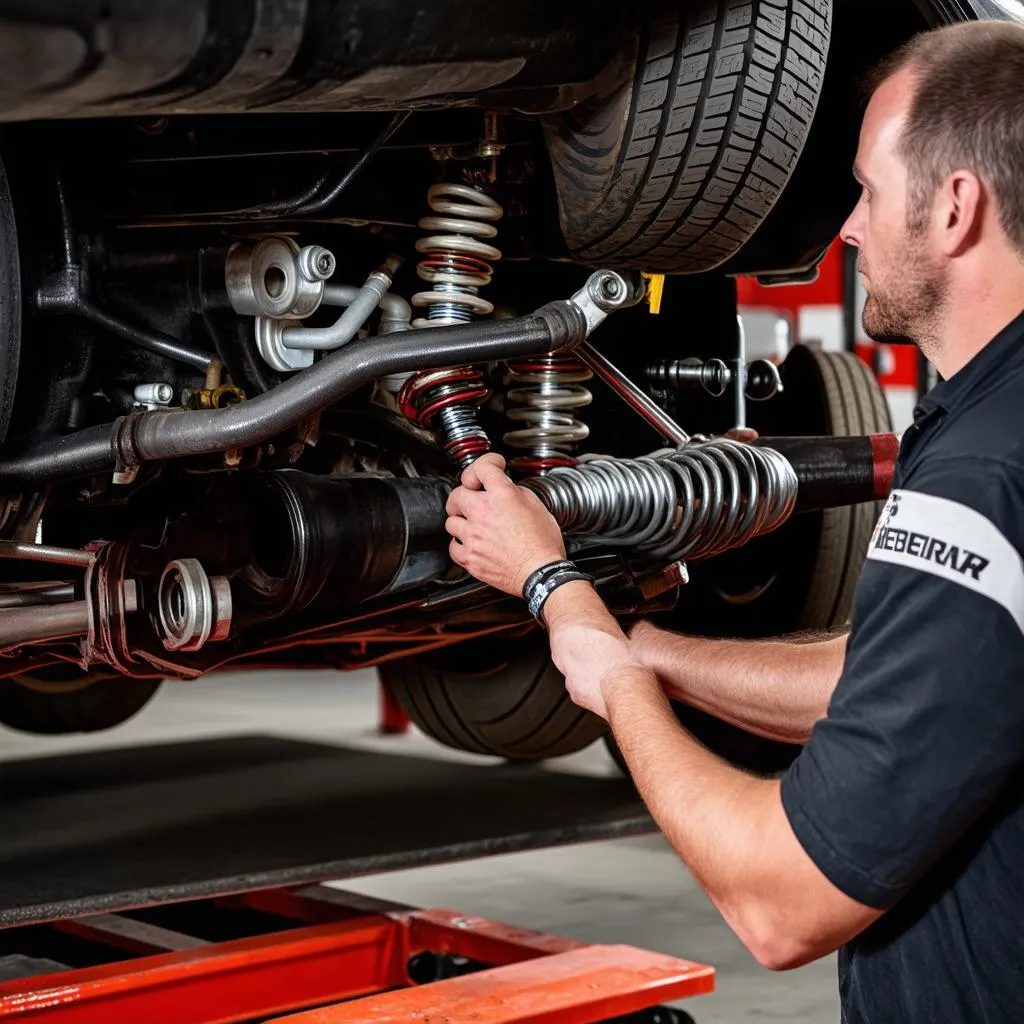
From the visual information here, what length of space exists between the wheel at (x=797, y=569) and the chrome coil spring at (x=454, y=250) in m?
1.10

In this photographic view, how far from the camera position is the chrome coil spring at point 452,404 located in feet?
6.73

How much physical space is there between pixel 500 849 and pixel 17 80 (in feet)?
5.96

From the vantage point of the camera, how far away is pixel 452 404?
2.06 m

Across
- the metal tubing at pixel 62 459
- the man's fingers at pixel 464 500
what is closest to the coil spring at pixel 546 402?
the man's fingers at pixel 464 500

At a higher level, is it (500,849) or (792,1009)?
(500,849)

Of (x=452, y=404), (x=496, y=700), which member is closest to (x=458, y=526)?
(x=452, y=404)

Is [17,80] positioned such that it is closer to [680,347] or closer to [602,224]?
[602,224]

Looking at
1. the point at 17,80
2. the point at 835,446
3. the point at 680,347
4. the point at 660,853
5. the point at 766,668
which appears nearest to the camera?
the point at 17,80

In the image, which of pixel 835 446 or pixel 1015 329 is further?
pixel 835 446

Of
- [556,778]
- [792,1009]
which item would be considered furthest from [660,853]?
[792,1009]

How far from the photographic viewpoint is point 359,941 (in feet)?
8.71

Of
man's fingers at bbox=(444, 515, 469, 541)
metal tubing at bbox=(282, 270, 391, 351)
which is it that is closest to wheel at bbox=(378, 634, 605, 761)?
metal tubing at bbox=(282, 270, 391, 351)

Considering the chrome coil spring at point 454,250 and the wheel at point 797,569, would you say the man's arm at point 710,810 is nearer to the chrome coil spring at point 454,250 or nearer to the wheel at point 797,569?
the chrome coil spring at point 454,250

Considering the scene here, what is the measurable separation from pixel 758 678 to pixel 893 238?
565 millimetres
